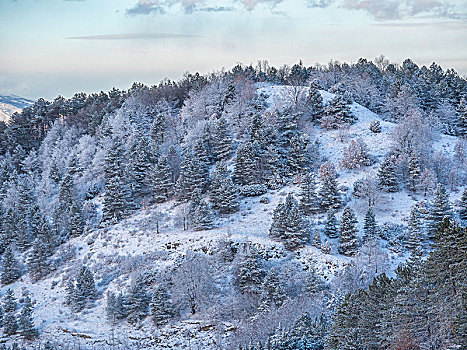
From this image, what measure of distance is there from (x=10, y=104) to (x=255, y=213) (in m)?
157

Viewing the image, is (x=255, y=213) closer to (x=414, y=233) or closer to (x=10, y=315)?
(x=414, y=233)

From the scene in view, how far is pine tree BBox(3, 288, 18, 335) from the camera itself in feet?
149

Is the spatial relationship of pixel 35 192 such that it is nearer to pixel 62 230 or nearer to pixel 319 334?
pixel 62 230

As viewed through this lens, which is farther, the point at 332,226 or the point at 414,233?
the point at 332,226

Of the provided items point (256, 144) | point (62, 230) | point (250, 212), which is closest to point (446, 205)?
point (250, 212)

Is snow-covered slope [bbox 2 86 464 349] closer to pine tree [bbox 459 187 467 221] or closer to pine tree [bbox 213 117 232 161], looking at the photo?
pine tree [bbox 459 187 467 221]

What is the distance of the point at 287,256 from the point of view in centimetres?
4694

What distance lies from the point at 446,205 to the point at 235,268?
2456cm

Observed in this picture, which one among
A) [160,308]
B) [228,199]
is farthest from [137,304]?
[228,199]

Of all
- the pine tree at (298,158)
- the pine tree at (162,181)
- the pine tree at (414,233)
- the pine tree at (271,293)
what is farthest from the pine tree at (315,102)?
the pine tree at (271,293)

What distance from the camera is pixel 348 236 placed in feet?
151

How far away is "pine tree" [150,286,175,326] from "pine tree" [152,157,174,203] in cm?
2186

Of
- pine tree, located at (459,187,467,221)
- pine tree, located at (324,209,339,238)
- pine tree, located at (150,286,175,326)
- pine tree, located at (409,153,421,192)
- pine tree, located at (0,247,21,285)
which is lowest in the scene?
pine tree, located at (0,247,21,285)

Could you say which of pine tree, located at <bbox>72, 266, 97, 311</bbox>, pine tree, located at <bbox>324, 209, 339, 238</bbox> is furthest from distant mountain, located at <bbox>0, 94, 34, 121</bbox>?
pine tree, located at <bbox>324, 209, 339, 238</bbox>
